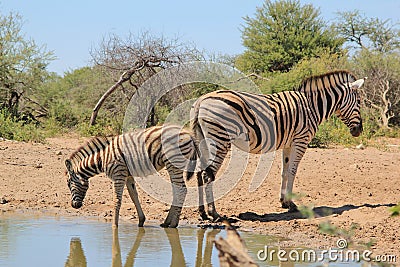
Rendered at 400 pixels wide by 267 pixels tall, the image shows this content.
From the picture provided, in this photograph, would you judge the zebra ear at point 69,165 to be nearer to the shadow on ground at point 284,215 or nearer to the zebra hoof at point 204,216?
the zebra hoof at point 204,216

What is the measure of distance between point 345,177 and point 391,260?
416cm

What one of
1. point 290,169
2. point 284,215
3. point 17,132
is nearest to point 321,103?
point 290,169

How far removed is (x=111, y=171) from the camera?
26.6 feet

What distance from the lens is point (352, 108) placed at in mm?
9828

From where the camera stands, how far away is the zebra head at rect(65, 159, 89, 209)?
334 inches

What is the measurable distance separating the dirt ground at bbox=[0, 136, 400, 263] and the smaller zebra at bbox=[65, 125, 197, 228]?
64cm

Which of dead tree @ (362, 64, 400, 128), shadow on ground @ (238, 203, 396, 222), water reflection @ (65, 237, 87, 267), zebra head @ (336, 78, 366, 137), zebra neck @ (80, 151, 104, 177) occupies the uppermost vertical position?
dead tree @ (362, 64, 400, 128)

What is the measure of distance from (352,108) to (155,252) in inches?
170

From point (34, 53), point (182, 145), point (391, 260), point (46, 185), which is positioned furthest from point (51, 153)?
point (34, 53)

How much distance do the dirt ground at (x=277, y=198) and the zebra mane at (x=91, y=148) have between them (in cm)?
91

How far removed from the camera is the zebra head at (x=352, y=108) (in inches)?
381

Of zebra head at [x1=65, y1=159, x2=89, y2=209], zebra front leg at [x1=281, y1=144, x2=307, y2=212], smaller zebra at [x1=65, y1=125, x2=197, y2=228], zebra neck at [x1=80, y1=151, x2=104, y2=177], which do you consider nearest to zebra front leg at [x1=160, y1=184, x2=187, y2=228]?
smaller zebra at [x1=65, y1=125, x2=197, y2=228]

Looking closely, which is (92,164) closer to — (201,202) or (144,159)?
(144,159)

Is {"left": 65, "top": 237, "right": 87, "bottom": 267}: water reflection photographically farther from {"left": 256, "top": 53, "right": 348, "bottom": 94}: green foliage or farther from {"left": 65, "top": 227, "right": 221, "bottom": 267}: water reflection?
{"left": 256, "top": 53, "right": 348, "bottom": 94}: green foliage
